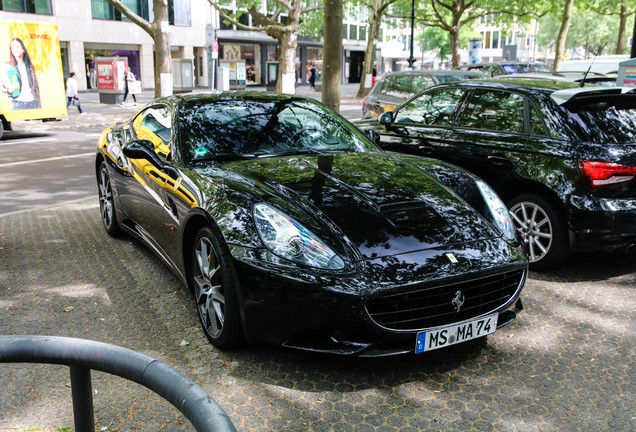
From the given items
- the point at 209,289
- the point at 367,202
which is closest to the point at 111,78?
the point at 209,289

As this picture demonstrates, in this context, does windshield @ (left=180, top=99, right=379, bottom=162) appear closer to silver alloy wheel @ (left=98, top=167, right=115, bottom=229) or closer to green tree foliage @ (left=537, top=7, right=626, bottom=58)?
silver alloy wheel @ (left=98, top=167, right=115, bottom=229)

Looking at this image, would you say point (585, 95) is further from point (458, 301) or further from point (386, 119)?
point (458, 301)

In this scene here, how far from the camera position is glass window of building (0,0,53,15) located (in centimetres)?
3187

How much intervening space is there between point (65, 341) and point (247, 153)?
295cm

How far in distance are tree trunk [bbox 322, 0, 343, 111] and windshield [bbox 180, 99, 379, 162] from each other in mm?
5529

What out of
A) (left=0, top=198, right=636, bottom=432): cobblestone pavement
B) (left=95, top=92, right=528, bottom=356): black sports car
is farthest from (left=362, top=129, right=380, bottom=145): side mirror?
(left=0, top=198, right=636, bottom=432): cobblestone pavement

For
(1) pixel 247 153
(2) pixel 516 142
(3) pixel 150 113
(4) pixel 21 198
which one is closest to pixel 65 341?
(1) pixel 247 153

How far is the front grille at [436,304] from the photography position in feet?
10.5

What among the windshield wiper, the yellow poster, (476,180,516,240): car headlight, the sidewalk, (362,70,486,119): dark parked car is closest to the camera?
(476,180,516,240): car headlight

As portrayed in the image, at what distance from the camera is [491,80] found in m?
6.31

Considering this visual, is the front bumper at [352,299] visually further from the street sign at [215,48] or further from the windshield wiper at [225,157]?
the street sign at [215,48]

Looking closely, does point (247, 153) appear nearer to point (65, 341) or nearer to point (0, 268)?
point (0, 268)

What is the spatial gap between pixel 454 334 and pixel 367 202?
37.4 inches

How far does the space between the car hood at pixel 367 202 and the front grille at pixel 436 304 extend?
262mm
